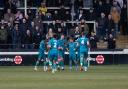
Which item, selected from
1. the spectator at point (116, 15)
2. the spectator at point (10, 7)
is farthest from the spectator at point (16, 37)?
the spectator at point (116, 15)

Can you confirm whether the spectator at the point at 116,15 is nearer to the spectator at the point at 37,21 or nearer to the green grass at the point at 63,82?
the spectator at the point at 37,21

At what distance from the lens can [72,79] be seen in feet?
77.4

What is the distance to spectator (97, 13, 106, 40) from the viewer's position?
35.3 meters

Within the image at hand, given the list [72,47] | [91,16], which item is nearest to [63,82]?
[72,47]

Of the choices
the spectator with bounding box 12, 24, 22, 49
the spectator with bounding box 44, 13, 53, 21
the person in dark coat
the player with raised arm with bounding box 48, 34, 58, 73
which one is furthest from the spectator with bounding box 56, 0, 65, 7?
the player with raised arm with bounding box 48, 34, 58, 73

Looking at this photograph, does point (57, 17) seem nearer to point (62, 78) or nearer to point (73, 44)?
point (73, 44)

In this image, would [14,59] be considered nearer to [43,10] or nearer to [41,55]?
[41,55]

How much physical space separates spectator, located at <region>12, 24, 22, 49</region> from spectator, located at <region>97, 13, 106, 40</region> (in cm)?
519

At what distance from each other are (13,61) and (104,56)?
5543 millimetres

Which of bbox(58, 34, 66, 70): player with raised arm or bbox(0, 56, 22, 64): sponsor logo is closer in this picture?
bbox(58, 34, 66, 70): player with raised arm

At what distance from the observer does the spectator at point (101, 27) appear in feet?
116

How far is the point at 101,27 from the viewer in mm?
35656

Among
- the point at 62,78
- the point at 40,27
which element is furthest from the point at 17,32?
the point at 62,78

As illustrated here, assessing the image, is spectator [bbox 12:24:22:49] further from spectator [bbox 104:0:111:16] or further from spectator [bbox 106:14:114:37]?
spectator [bbox 104:0:111:16]
